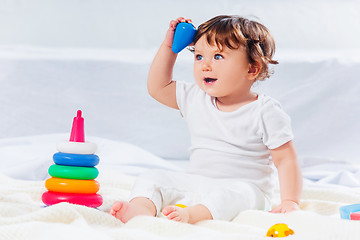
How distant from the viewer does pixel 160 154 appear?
2227mm

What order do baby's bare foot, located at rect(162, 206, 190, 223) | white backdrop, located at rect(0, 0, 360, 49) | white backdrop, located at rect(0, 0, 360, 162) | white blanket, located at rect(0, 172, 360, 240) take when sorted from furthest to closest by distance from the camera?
1. white backdrop, located at rect(0, 0, 360, 49)
2. white backdrop, located at rect(0, 0, 360, 162)
3. baby's bare foot, located at rect(162, 206, 190, 223)
4. white blanket, located at rect(0, 172, 360, 240)

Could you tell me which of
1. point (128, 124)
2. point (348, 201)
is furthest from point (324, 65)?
point (348, 201)

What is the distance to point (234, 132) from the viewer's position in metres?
1.29

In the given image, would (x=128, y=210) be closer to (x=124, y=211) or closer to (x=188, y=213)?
(x=124, y=211)

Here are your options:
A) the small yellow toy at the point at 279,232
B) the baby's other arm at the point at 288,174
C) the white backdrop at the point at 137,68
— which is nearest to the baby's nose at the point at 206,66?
the baby's other arm at the point at 288,174

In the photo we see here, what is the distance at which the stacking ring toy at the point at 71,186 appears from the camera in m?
1.08

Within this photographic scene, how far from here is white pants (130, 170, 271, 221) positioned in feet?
3.71

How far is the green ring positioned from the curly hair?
39cm

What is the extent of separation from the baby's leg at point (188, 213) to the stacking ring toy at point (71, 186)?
16cm

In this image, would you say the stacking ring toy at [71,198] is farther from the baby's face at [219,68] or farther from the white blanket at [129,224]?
the baby's face at [219,68]

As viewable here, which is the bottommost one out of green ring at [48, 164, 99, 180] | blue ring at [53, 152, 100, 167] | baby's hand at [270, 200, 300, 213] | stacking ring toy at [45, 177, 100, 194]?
baby's hand at [270, 200, 300, 213]

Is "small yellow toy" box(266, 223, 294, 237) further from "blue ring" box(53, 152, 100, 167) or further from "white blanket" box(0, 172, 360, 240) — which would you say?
"blue ring" box(53, 152, 100, 167)

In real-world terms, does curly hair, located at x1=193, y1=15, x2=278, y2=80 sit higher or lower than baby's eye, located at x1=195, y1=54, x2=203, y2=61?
higher

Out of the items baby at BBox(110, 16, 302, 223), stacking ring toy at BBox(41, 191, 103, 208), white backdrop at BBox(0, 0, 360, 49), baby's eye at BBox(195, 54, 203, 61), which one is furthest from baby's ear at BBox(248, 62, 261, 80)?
white backdrop at BBox(0, 0, 360, 49)
